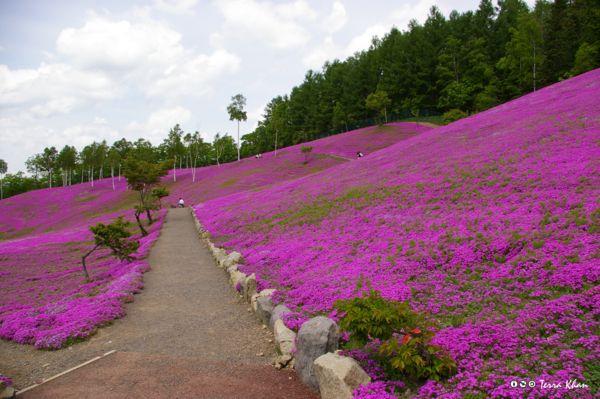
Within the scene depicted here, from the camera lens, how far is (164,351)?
8.13 metres

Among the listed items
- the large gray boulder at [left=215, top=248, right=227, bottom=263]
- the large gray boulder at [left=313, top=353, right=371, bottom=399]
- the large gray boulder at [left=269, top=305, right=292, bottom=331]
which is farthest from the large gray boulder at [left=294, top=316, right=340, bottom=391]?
the large gray boulder at [left=215, top=248, right=227, bottom=263]

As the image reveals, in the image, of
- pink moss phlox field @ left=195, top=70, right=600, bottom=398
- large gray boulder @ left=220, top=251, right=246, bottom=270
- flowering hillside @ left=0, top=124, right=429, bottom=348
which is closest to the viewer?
pink moss phlox field @ left=195, top=70, right=600, bottom=398

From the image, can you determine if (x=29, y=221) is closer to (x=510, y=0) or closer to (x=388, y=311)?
(x=388, y=311)

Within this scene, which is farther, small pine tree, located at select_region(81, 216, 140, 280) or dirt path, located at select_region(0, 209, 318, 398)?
small pine tree, located at select_region(81, 216, 140, 280)

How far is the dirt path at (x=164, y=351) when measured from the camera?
6676 mm

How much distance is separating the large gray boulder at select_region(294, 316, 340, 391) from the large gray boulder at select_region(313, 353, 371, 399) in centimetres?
57

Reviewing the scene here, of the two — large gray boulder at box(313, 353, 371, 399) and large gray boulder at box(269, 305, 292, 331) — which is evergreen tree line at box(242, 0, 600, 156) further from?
large gray boulder at box(313, 353, 371, 399)

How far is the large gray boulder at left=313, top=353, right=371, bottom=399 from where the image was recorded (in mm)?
5438

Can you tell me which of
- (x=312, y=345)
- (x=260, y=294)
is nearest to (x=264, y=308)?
(x=260, y=294)

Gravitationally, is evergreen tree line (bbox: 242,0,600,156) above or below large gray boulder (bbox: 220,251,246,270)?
above

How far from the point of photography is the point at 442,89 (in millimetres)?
83688

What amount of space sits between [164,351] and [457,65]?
304ft

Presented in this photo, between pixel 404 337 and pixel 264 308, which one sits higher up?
pixel 404 337

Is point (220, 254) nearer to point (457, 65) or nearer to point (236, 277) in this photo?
point (236, 277)
